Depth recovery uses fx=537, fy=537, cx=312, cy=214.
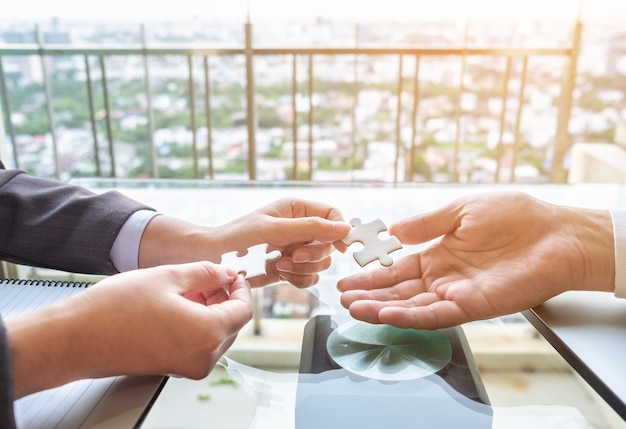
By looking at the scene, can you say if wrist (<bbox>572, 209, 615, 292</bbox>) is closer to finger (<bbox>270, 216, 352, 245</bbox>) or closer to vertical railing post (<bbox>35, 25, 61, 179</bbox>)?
finger (<bbox>270, 216, 352, 245</bbox>)

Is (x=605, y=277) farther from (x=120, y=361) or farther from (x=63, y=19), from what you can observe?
(x=63, y=19)

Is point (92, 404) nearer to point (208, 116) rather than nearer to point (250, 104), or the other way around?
point (250, 104)

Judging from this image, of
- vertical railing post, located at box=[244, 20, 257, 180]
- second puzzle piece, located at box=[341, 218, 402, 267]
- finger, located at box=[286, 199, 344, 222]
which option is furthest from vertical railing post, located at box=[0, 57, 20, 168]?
second puzzle piece, located at box=[341, 218, 402, 267]

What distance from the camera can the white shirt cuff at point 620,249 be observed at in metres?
0.83

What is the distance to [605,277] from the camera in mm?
836

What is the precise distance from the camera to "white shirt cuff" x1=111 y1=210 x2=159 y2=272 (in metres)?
0.96

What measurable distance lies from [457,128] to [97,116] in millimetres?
1960

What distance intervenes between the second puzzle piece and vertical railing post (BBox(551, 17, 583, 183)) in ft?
7.28

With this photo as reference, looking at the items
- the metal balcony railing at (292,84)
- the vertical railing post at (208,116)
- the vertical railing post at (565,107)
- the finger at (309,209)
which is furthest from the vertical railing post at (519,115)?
the finger at (309,209)

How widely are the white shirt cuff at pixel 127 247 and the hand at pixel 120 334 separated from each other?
0.98ft

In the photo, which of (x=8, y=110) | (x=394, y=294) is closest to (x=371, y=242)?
(x=394, y=294)

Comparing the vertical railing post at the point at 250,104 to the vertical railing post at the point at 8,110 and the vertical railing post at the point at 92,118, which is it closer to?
the vertical railing post at the point at 92,118

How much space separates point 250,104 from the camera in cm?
273

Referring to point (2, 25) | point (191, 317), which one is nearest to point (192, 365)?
point (191, 317)
